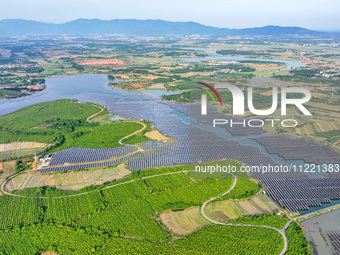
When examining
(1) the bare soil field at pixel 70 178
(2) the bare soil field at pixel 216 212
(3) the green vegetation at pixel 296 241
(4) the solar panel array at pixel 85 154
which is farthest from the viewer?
(4) the solar panel array at pixel 85 154

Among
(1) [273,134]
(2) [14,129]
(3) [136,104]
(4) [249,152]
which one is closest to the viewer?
(4) [249,152]

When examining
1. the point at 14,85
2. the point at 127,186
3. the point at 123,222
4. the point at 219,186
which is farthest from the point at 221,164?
the point at 14,85

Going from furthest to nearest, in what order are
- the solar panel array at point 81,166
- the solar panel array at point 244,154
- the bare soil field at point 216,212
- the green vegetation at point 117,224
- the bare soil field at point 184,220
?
the solar panel array at point 81,166
the solar panel array at point 244,154
the bare soil field at point 216,212
the bare soil field at point 184,220
the green vegetation at point 117,224

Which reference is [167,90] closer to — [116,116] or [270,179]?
Result: [116,116]

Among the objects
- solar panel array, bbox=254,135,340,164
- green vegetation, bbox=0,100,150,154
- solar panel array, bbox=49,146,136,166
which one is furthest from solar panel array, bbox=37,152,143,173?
solar panel array, bbox=254,135,340,164

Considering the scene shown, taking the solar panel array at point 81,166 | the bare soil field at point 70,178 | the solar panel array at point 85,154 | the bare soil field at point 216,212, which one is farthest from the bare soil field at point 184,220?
the solar panel array at point 85,154

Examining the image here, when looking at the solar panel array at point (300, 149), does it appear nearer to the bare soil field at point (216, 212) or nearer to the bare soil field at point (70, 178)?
the bare soil field at point (216, 212)

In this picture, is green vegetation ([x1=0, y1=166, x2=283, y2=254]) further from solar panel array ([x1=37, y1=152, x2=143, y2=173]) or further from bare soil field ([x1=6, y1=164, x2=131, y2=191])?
solar panel array ([x1=37, y1=152, x2=143, y2=173])

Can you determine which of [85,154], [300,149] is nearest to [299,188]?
[300,149]
